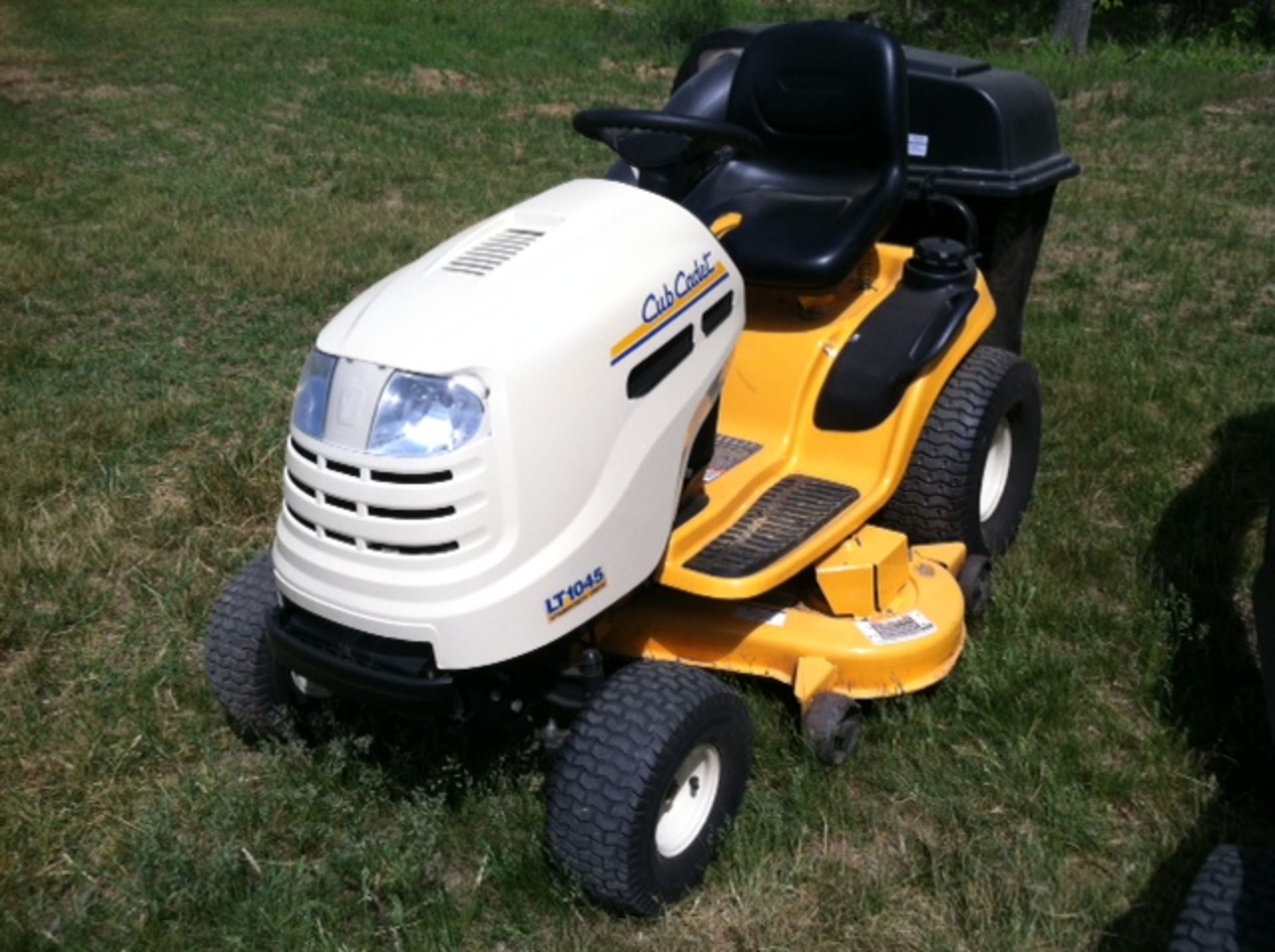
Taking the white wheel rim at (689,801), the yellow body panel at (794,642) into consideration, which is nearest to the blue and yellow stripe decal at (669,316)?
the yellow body panel at (794,642)

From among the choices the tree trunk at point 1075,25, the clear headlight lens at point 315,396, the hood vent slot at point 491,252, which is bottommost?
the tree trunk at point 1075,25

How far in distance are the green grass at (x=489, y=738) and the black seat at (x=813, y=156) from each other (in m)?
0.94

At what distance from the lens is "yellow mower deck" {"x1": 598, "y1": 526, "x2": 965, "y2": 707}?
2805 millimetres

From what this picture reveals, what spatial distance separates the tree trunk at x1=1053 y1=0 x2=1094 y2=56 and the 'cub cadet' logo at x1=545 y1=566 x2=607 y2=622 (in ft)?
38.0

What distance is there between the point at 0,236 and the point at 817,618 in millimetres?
4822

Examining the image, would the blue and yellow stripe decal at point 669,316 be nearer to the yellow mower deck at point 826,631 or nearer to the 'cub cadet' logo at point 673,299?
the 'cub cadet' logo at point 673,299

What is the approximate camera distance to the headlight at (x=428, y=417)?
216 cm

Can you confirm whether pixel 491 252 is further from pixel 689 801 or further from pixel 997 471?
pixel 997 471

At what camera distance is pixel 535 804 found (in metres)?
2.63

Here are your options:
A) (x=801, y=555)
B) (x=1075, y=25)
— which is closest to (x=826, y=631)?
(x=801, y=555)

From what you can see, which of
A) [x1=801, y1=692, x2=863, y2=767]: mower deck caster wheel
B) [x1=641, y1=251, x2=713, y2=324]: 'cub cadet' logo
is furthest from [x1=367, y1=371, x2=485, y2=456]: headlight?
[x1=801, y1=692, x2=863, y2=767]: mower deck caster wheel

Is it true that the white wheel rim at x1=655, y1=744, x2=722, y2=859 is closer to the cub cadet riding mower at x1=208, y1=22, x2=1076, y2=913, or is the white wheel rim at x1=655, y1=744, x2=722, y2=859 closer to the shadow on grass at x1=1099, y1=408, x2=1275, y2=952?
the cub cadet riding mower at x1=208, y1=22, x2=1076, y2=913

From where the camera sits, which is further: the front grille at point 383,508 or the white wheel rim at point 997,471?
the white wheel rim at point 997,471

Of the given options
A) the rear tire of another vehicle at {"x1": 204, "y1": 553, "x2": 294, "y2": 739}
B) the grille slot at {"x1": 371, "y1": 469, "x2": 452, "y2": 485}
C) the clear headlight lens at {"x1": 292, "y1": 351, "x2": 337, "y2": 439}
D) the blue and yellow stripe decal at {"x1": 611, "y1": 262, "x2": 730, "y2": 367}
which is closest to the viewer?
the grille slot at {"x1": 371, "y1": 469, "x2": 452, "y2": 485}
